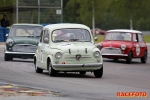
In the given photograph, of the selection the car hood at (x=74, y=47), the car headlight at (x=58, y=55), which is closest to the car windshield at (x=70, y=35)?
the car hood at (x=74, y=47)

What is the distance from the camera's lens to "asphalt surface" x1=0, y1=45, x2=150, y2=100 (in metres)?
12.4

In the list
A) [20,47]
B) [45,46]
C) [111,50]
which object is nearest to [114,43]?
[111,50]

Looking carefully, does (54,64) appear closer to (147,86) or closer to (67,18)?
(147,86)

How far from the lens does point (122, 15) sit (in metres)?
75.7

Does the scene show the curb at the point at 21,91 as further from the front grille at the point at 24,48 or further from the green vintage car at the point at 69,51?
the front grille at the point at 24,48

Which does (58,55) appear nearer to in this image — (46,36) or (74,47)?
(74,47)

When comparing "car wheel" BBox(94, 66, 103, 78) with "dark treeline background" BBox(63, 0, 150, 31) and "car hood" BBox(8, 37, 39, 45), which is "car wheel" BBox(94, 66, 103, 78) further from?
"dark treeline background" BBox(63, 0, 150, 31)

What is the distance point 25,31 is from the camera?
85.2ft

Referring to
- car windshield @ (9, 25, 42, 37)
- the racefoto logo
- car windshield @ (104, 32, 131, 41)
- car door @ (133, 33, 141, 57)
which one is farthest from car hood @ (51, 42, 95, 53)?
car windshield @ (104, 32, 131, 41)

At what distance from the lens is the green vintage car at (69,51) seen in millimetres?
17375

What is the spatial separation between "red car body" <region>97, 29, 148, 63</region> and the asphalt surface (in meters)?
6.28

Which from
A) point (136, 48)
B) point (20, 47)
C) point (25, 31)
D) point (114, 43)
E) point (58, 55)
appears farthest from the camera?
point (136, 48)

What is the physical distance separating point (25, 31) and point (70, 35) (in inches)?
305

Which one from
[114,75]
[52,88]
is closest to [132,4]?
[114,75]
